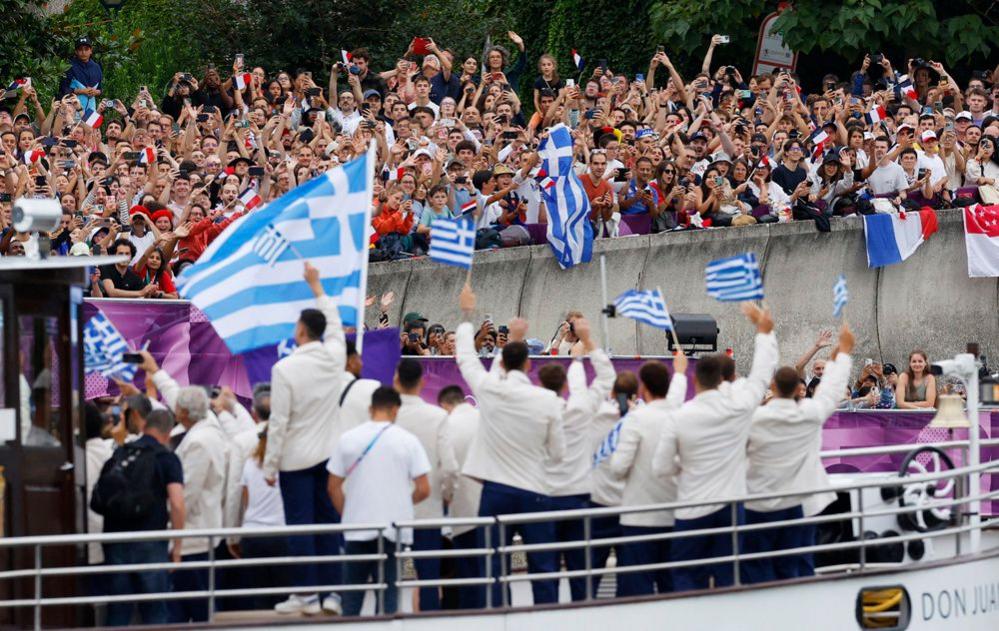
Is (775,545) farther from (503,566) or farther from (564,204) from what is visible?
(564,204)

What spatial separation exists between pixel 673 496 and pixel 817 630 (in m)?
1.28

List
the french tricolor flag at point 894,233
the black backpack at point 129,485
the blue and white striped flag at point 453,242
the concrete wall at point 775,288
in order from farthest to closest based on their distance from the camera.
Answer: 1. the french tricolor flag at point 894,233
2. the concrete wall at point 775,288
3. the blue and white striped flag at point 453,242
4. the black backpack at point 129,485

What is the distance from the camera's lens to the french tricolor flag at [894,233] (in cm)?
2633

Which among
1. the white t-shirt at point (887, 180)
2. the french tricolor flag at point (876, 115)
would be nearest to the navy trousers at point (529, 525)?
the white t-shirt at point (887, 180)

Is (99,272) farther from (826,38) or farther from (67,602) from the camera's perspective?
(826,38)

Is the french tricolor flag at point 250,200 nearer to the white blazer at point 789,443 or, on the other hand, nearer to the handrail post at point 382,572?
the white blazer at point 789,443

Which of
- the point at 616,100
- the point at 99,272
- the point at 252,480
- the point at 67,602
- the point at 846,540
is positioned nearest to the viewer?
the point at 67,602

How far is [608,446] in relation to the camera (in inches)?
539

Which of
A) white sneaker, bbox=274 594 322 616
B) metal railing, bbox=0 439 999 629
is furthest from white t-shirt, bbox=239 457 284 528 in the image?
white sneaker, bbox=274 594 322 616

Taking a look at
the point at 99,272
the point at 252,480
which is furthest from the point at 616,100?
the point at 252,480

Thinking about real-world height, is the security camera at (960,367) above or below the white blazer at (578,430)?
above

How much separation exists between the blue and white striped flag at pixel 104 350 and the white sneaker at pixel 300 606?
99.0 inches

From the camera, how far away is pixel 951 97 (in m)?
28.8

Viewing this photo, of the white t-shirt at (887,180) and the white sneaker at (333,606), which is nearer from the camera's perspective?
the white sneaker at (333,606)
